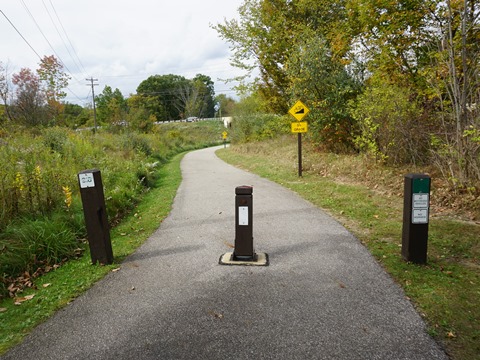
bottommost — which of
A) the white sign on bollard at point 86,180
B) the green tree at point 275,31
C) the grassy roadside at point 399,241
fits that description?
the grassy roadside at point 399,241

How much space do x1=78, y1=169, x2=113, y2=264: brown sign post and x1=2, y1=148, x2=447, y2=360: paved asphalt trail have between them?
0.39 meters

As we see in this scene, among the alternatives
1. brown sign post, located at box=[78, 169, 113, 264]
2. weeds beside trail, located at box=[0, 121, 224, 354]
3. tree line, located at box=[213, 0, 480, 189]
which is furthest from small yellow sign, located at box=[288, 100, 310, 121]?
brown sign post, located at box=[78, 169, 113, 264]

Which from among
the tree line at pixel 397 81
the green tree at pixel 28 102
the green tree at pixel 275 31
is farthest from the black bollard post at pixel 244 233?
the green tree at pixel 28 102

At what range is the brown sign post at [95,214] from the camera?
4.38 metres

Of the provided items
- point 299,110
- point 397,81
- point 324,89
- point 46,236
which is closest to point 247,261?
point 46,236

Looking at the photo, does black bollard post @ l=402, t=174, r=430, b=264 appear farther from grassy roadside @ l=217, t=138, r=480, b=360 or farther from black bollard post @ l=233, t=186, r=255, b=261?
black bollard post @ l=233, t=186, r=255, b=261

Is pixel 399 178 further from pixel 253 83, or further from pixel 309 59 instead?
pixel 253 83

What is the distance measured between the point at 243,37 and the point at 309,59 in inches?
372

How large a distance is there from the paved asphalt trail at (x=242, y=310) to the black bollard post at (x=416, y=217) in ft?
1.89

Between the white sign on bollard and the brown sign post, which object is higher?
the white sign on bollard

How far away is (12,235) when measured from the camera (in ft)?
16.3

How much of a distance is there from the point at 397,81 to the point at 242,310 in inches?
406

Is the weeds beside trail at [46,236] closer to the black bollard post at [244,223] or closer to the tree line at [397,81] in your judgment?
the black bollard post at [244,223]

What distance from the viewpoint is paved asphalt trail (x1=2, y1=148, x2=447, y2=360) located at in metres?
2.71
